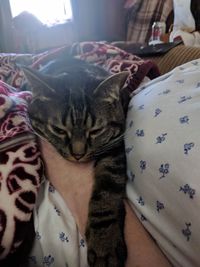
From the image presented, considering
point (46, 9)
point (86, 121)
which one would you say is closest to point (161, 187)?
point (86, 121)

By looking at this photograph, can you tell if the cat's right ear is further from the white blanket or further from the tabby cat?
the white blanket

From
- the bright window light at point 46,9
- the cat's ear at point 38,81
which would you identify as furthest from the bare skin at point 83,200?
the bright window light at point 46,9

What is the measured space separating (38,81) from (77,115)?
0.37ft

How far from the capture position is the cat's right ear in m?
0.71

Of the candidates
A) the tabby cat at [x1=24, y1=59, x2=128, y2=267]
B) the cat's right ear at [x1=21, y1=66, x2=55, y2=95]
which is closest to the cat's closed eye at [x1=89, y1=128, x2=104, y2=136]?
the tabby cat at [x1=24, y1=59, x2=128, y2=267]

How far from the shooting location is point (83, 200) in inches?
25.9

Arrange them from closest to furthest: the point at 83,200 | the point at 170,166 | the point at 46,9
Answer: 1. the point at 170,166
2. the point at 83,200
3. the point at 46,9

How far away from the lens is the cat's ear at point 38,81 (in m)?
0.71

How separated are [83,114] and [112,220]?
0.80ft

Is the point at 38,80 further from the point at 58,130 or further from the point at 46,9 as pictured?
the point at 46,9

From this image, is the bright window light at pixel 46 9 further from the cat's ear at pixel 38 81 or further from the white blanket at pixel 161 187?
the white blanket at pixel 161 187

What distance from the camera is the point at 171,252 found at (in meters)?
0.55

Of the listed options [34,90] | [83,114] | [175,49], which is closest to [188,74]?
[83,114]

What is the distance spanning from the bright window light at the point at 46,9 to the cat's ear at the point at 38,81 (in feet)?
5.94
